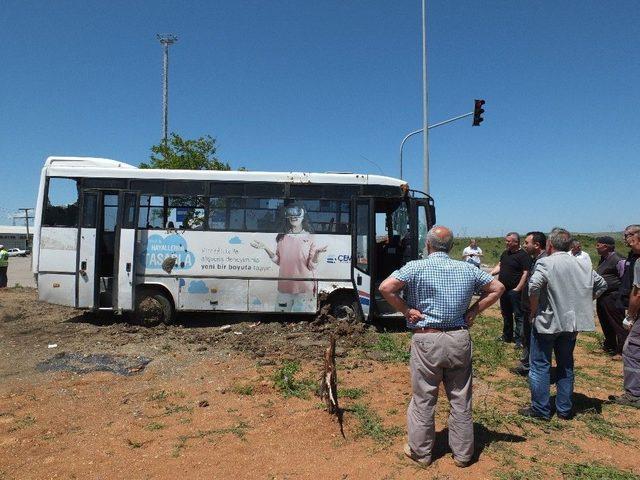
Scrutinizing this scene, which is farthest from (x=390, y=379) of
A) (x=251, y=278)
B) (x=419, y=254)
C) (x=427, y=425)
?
(x=251, y=278)

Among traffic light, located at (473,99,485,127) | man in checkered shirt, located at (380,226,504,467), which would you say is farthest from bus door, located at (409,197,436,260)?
traffic light, located at (473,99,485,127)

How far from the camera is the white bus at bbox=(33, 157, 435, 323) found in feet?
29.1

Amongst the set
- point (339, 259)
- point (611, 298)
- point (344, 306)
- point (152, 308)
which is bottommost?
point (152, 308)

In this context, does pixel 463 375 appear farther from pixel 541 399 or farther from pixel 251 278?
pixel 251 278

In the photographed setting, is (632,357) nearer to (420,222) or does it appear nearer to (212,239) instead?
(420,222)

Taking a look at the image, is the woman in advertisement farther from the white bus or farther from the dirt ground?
the dirt ground

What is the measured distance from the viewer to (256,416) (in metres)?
4.65

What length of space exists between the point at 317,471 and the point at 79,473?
2003mm

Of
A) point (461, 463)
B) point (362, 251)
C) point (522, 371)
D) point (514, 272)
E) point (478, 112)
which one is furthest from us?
point (478, 112)

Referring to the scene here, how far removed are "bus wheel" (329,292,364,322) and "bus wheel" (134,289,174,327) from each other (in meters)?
3.43

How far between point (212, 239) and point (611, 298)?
7.29 m

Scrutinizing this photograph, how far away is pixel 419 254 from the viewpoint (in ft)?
28.6

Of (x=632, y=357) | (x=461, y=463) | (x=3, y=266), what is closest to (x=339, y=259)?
(x=632, y=357)

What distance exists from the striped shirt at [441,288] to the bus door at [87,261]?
758 cm
